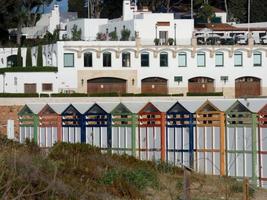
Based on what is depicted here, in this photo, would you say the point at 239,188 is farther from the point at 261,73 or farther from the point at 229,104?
the point at 261,73

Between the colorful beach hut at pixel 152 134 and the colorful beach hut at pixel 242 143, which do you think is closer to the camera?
the colorful beach hut at pixel 242 143

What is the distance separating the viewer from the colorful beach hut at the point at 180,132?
92.0 feet

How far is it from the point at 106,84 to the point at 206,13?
2943cm

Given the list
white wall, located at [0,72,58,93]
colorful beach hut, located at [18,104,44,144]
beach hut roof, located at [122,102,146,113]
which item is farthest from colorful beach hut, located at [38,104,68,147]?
white wall, located at [0,72,58,93]

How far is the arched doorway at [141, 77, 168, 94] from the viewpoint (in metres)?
77.6

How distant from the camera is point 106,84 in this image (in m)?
77.9

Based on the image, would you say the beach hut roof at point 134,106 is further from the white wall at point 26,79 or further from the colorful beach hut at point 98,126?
the white wall at point 26,79

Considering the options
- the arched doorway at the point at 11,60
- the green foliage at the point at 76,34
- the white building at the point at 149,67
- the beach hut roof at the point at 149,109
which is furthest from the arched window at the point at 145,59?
the beach hut roof at the point at 149,109

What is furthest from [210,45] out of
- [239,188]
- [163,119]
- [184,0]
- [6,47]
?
[239,188]

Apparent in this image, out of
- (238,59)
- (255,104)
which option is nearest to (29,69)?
(238,59)

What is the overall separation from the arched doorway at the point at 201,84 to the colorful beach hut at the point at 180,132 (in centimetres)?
4881

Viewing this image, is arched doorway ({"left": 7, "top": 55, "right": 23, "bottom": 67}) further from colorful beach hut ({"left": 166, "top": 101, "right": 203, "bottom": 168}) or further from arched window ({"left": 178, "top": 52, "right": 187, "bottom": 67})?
colorful beach hut ({"left": 166, "top": 101, "right": 203, "bottom": 168})

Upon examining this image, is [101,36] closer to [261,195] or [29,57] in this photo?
[29,57]

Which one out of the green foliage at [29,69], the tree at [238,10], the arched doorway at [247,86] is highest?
the tree at [238,10]
